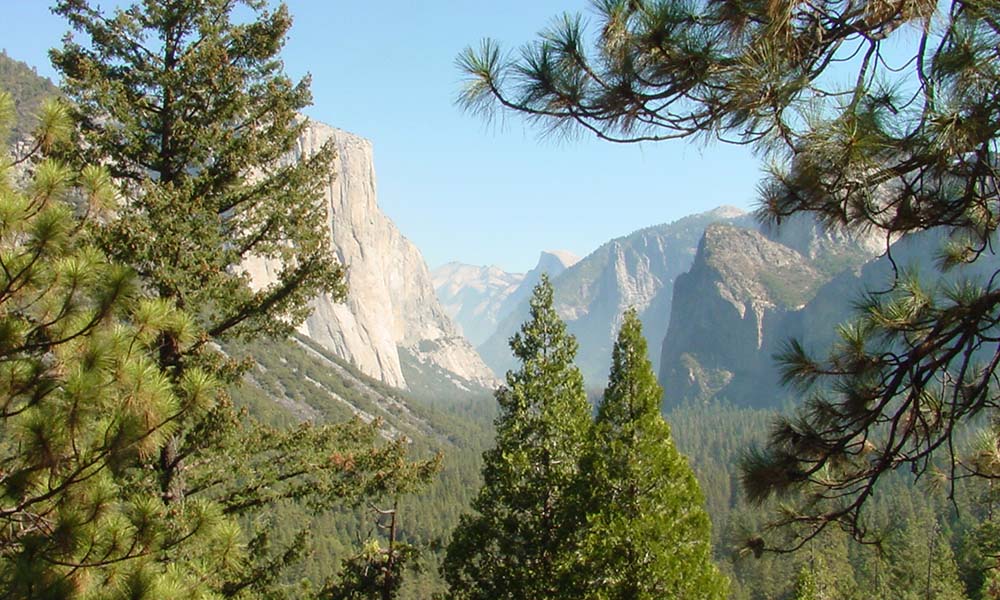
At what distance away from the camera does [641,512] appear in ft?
30.0

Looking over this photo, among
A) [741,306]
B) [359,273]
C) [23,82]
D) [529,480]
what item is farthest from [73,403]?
[741,306]

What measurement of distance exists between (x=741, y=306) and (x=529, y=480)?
548ft

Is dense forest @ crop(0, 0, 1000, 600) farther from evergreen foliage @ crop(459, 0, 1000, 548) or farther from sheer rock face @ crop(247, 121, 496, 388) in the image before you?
sheer rock face @ crop(247, 121, 496, 388)

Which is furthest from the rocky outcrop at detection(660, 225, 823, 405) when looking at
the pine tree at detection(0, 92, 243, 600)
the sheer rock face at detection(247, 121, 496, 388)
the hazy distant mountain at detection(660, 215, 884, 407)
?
the pine tree at detection(0, 92, 243, 600)

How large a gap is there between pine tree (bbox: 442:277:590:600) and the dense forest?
5cm

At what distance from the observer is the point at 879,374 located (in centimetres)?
404

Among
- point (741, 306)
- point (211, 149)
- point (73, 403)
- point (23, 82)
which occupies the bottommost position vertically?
point (73, 403)

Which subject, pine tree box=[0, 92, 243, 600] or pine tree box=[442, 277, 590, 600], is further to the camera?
pine tree box=[442, 277, 590, 600]

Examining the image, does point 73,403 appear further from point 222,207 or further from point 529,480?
point 529,480

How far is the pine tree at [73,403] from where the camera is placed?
3729 millimetres

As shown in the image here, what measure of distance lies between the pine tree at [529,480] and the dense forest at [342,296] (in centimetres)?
5

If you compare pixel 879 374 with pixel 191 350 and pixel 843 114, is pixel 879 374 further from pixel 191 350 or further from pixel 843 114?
pixel 191 350

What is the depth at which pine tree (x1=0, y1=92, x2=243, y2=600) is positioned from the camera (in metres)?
3.73

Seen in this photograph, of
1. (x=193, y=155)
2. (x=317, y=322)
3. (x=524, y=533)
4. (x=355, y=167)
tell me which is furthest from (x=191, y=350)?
(x=355, y=167)
